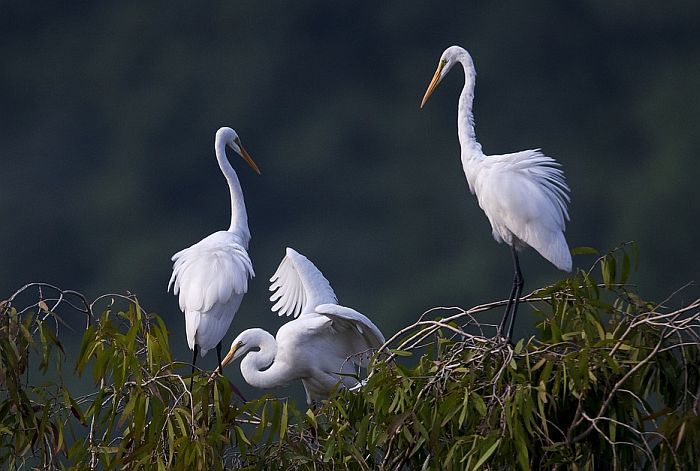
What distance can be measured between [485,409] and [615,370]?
30 cm

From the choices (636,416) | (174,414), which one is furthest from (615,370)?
(174,414)

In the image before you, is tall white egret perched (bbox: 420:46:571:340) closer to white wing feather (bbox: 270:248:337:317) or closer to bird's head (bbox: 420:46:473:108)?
bird's head (bbox: 420:46:473:108)

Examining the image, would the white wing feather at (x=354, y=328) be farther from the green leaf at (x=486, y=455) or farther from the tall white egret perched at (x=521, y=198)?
the green leaf at (x=486, y=455)

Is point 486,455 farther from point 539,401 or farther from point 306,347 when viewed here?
point 306,347

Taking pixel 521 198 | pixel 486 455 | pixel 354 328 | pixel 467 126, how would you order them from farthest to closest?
1. pixel 354 328
2. pixel 467 126
3. pixel 521 198
4. pixel 486 455

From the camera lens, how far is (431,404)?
2.97 meters

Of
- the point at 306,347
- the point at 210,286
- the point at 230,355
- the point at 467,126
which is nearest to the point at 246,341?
the point at 230,355

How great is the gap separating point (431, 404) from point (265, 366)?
6.98ft

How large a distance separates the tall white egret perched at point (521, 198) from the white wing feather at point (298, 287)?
36.6 inches

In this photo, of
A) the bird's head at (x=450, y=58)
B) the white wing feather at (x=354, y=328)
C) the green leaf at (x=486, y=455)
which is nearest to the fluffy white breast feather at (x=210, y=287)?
the white wing feather at (x=354, y=328)

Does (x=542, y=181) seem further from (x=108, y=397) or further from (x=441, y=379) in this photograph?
(x=108, y=397)

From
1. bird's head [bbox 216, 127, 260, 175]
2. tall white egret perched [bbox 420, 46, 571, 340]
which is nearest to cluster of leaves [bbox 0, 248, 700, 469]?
tall white egret perched [bbox 420, 46, 571, 340]

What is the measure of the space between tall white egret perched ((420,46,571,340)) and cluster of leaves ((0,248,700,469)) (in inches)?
33.3

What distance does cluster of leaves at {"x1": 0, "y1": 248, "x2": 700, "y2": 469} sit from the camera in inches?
111
